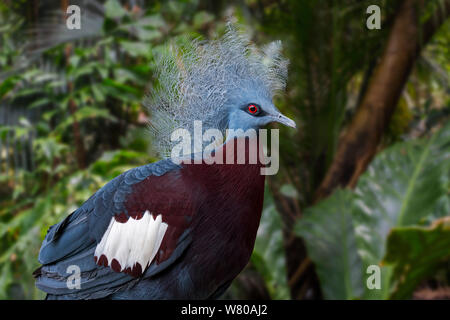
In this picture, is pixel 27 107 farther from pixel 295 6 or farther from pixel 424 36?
→ pixel 424 36

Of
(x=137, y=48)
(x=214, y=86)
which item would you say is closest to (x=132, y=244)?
(x=214, y=86)

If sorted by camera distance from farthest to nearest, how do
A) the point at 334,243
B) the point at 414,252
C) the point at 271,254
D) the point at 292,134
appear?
1. the point at 292,134
2. the point at 334,243
3. the point at 271,254
4. the point at 414,252

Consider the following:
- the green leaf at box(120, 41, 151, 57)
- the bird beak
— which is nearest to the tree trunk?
the green leaf at box(120, 41, 151, 57)

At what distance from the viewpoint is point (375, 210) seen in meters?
2.12

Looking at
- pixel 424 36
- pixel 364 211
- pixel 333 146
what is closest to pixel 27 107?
pixel 333 146

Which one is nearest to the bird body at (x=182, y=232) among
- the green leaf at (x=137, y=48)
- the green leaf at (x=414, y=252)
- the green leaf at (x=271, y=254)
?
the green leaf at (x=414, y=252)

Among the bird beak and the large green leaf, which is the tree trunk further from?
the bird beak

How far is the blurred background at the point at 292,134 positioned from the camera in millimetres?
2086

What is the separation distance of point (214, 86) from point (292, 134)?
177 centimetres

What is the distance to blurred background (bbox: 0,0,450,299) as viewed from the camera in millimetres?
2086

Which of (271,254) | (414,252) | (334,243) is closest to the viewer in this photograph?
(414,252)

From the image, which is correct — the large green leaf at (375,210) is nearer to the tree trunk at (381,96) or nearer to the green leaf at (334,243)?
the green leaf at (334,243)

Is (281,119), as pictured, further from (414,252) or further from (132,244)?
(414,252)
